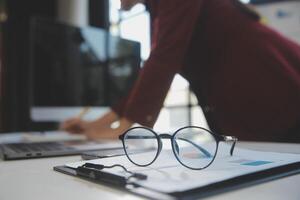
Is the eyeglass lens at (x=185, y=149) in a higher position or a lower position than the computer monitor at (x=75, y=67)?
lower

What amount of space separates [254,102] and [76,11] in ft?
6.10

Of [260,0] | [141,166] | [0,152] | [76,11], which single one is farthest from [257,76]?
[76,11]

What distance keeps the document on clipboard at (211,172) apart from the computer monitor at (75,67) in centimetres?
69

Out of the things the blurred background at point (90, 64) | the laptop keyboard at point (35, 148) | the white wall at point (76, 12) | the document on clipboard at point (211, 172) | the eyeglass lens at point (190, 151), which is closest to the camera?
the document on clipboard at point (211, 172)

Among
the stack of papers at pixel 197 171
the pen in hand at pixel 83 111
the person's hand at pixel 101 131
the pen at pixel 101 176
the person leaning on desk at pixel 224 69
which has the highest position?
the person leaning on desk at pixel 224 69

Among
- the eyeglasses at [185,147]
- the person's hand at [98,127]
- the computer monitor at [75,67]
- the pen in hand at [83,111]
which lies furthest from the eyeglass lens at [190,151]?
the pen in hand at [83,111]

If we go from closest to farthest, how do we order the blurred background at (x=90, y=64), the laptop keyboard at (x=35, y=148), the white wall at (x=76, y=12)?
1. the laptop keyboard at (x=35, y=148)
2. the blurred background at (x=90, y=64)
3. the white wall at (x=76, y=12)

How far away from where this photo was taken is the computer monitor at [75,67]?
119 cm

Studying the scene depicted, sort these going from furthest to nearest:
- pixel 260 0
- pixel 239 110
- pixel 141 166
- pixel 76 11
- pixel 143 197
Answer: pixel 76 11 → pixel 260 0 → pixel 239 110 → pixel 141 166 → pixel 143 197

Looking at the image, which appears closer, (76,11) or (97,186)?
(97,186)

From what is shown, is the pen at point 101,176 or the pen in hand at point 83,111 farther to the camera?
the pen in hand at point 83,111

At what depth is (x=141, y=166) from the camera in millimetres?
418

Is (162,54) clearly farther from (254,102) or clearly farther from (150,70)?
(254,102)

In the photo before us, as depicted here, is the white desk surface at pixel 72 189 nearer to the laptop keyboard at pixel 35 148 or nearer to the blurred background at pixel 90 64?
the laptop keyboard at pixel 35 148
